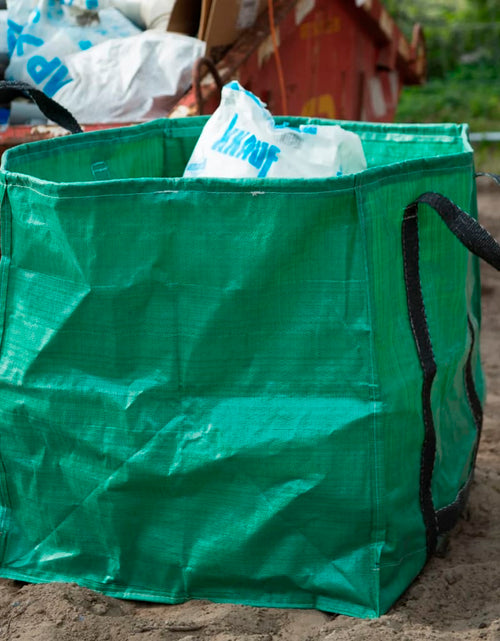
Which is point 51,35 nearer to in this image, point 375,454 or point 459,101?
point 375,454

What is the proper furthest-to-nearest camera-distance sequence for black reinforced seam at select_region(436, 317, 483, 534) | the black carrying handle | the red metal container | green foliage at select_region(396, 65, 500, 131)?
1. green foliage at select_region(396, 65, 500, 131)
2. the red metal container
3. the black carrying handle
4. black reinforced seam at select_region(436, 317, 483, 534)

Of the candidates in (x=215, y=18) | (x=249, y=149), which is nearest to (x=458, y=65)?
(x=215, y=18)

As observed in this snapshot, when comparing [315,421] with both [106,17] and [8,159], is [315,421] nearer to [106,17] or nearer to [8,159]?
[8,159]

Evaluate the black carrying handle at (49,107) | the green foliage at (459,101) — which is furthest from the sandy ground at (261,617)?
the green foliage at (459,101)

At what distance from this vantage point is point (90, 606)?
172 centimetres

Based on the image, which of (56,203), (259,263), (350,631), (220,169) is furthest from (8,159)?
(350,631)

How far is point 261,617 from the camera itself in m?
1.67

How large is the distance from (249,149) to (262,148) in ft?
0.09

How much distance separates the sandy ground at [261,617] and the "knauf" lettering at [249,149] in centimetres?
89

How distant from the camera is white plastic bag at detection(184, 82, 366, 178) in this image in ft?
6.19

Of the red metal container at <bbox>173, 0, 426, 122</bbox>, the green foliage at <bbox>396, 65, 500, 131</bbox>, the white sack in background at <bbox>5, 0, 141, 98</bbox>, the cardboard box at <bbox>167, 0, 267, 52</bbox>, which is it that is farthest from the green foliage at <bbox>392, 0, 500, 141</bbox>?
the white sack in background at <bbox>5, 0, 141, 98</bbox>

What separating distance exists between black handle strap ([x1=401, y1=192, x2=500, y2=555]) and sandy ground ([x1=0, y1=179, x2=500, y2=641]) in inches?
4.1

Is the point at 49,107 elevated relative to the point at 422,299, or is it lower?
elevated

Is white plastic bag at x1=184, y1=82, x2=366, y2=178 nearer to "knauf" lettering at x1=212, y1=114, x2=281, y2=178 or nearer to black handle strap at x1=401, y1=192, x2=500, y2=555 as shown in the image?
"knauf" lettering at x1=212, y1=114, x2=281, y2=178
